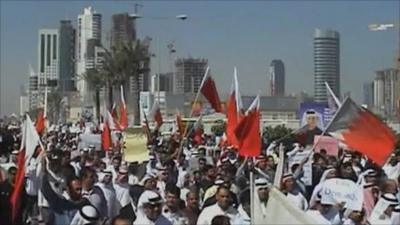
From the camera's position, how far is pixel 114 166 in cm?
1331

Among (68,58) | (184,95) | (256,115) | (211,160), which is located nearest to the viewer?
(256,115)

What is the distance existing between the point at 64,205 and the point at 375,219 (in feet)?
9.77

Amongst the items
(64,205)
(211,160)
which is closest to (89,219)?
(64,205)

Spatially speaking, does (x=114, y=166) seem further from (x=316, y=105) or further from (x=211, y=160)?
(x=316, y=105)

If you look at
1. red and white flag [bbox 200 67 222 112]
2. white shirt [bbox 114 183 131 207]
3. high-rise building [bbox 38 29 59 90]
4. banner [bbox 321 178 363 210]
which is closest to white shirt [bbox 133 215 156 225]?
banner [bbox 321 178 363 210]

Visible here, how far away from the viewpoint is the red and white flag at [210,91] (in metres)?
16.8

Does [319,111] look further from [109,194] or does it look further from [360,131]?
[360,131]

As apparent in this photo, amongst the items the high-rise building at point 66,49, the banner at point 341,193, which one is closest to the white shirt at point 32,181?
the banner at point 341,193

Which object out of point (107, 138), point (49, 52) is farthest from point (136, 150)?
point (49, 52)

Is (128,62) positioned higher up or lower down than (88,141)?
higher up

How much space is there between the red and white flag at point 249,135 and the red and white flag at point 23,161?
300 cm

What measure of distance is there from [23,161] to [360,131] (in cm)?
329

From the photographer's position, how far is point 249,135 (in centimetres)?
1177

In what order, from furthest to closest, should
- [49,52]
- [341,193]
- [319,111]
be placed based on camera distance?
[49,52]
[319,111]
[341,193]
